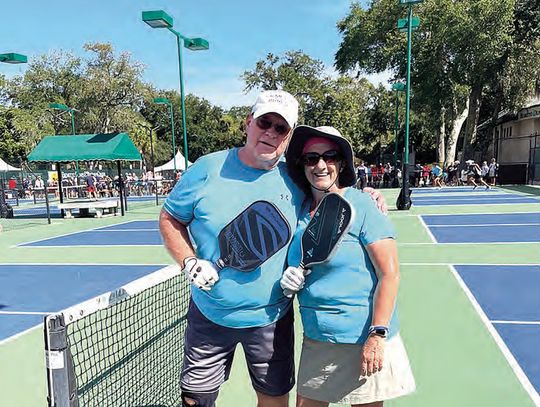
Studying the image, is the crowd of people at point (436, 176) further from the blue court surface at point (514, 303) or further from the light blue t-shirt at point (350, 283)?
the light blue t-shirt at point (350, 283)

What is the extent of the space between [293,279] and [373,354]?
1.65 feet

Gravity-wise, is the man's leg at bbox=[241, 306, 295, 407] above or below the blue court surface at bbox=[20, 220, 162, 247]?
above

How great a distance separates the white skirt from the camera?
2.23 m

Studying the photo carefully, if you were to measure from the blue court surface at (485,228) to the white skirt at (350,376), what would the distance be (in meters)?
8.29

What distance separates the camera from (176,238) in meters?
2.43

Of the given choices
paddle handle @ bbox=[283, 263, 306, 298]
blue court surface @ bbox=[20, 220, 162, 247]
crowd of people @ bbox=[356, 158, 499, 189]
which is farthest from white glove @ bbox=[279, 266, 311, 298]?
crowd of people @ bbox=[356, 158, 499, 189]

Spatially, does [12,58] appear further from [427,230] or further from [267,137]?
[267,137]

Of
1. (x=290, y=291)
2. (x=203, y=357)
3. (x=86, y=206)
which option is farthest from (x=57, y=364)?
(x=86, y=206)

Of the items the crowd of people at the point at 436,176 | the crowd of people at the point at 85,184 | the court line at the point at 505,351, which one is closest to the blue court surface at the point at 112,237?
the court line at the point at 505,351

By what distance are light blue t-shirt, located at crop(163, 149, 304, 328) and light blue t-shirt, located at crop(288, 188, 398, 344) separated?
232 millimetres

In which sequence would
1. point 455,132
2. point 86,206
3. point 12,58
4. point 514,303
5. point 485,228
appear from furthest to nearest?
point 455,132, point 86,206, point 12,58, point 485,228, point 514,303

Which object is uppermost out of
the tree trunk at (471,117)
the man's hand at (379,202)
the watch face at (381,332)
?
the tree trunk at (471,117)

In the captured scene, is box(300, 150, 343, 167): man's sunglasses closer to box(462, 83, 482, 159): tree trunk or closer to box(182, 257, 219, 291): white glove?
box(182, 257, 219, 291): white glove

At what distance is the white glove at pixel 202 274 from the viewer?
222 cm
